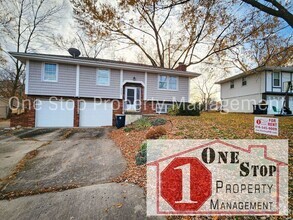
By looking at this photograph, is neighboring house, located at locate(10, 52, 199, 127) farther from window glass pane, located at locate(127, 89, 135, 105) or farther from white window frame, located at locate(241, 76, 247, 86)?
white window frame, located at locate(241, 76, 247, 86)

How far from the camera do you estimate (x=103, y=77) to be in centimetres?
1196

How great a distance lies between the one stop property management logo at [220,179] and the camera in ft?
7.66

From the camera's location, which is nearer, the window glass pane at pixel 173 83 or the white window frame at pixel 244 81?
the window glass pane at pixel 173 83

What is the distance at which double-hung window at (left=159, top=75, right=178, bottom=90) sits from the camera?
1327 cm

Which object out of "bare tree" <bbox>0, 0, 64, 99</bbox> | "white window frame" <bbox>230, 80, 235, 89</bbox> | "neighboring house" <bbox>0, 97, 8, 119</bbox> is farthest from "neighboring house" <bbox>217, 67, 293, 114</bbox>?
"neighboring house" <bbox>0, 97, 8, 119</bbox>

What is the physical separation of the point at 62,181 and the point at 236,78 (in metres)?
22.1

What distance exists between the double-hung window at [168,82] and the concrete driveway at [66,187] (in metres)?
9.00

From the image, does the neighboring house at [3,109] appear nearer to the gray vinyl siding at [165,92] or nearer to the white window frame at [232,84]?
the gray vinyl siding at [165,92]

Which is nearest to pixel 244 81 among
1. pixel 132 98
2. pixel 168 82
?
pixel 168 82

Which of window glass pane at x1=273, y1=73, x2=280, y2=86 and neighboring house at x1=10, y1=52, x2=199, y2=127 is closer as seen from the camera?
neighboring house at x1=10, y1=52, x2=199, y2=127

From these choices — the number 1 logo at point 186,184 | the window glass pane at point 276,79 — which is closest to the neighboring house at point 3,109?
the number 1 logo at point 186,184

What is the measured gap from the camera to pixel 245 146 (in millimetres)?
3973

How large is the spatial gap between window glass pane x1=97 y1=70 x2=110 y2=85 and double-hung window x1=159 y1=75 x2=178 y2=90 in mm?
4501

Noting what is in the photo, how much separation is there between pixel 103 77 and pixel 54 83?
11.4 feet
